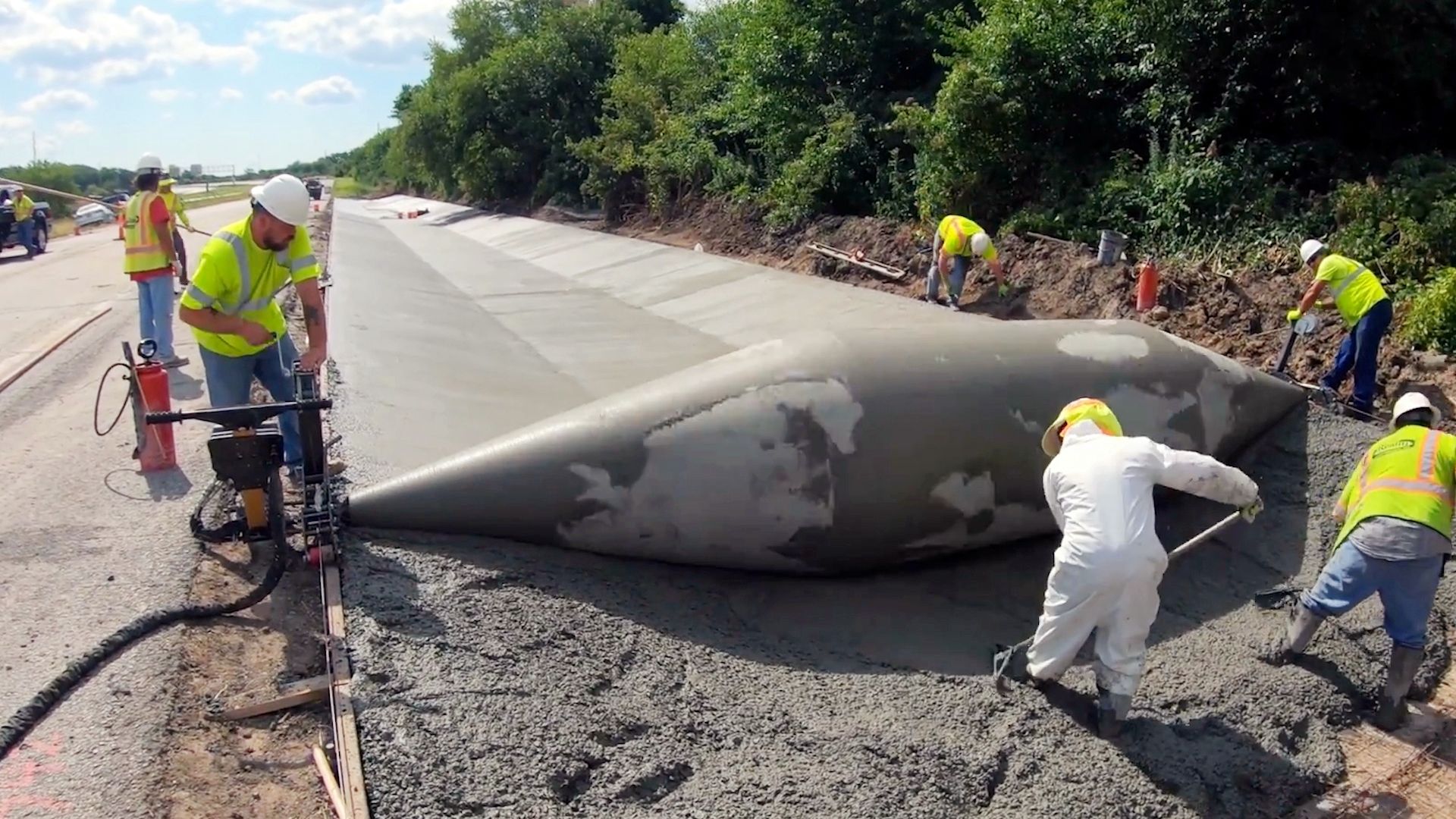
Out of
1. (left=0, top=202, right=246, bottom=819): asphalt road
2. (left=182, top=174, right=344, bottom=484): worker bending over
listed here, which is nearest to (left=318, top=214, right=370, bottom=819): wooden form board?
(left=0, top=202, right=246, bottom=819): asphalt road

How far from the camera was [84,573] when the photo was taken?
4.49m

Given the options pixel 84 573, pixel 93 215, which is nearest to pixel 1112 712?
pixel 84 573

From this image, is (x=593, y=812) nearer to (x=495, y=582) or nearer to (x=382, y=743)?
(x=382, y=743)

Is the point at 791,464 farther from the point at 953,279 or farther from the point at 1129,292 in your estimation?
the point at 953,279

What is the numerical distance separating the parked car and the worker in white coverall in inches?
1158

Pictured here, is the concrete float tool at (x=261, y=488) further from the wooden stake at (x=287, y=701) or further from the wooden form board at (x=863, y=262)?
the wooden form board at (x=863, y=262)

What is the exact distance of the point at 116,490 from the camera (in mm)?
5531

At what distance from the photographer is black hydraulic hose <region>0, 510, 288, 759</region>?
3.29 m

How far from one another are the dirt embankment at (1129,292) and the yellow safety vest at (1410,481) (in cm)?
332

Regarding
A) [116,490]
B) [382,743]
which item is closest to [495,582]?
[382,743]

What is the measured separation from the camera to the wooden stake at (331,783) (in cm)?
292

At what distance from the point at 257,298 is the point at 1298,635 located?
5.15m

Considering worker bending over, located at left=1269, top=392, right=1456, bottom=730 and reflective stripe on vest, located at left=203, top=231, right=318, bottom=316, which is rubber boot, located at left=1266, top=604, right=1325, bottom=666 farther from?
reflective stripe on vest, located at left=203, top=231, right=318, bottom=316

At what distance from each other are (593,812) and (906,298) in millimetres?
9124
